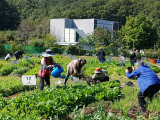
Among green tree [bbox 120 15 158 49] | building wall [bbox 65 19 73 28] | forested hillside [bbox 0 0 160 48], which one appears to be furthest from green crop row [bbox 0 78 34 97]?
building wall [bbox 65 19 73 28]

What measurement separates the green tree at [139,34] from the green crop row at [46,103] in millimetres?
40087

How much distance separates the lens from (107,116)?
5168mm

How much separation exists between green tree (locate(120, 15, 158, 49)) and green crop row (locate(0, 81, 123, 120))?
40.1 m

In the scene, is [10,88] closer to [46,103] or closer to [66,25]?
[46,103]

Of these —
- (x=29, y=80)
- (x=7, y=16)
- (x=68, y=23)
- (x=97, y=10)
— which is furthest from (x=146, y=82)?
(x=97, y=10)

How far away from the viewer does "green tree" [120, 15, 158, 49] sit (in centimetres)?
4641

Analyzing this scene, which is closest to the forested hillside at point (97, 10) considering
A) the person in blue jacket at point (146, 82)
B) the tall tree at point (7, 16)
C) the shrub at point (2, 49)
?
the tall tree at point (7, 16)

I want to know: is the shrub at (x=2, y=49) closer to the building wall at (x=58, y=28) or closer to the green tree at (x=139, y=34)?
the green tree at (x=139, y=34)

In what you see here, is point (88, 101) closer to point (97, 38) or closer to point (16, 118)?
point (16, 118)

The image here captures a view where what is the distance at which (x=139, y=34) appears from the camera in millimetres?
46125

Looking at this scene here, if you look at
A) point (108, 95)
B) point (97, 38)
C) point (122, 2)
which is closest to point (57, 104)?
point (108, 95)

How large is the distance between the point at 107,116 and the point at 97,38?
4009cm

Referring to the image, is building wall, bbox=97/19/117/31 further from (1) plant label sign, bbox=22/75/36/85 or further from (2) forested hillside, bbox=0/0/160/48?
(1) plant label sign, bbox=22/75/36/85

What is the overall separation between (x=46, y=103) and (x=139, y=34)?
140ft
